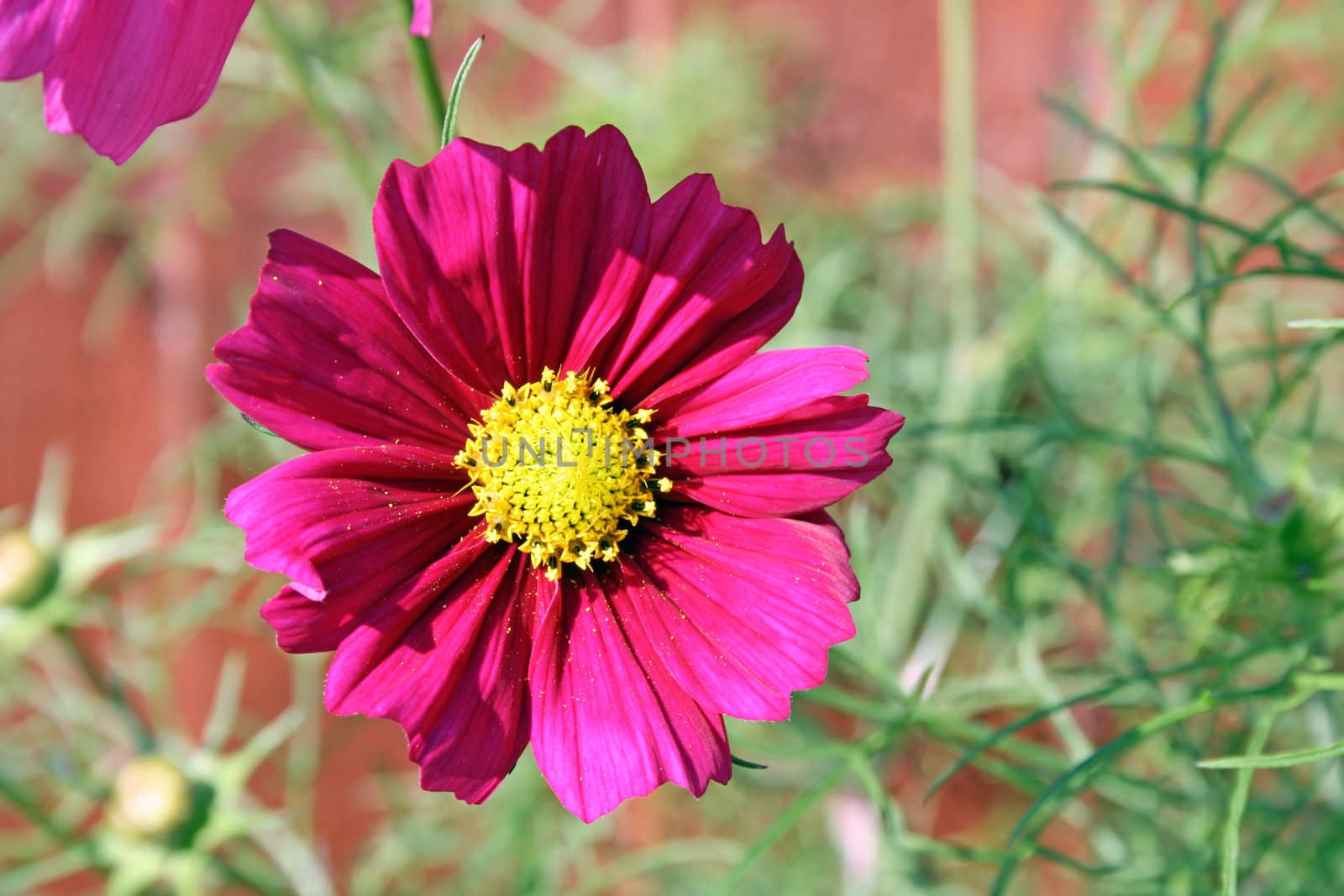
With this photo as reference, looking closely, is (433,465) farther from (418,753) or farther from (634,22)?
(634,22)

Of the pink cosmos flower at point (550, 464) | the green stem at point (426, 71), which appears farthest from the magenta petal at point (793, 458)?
the green stem at point (426, 71)

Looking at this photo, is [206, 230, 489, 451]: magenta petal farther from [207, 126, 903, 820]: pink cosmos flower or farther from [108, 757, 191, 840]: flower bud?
[108, 757, 191, 840]: flower bud

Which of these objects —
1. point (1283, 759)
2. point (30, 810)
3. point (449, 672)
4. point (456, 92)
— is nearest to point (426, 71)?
point (456, 92)

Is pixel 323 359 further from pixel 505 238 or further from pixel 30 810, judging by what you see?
pixel 30 810

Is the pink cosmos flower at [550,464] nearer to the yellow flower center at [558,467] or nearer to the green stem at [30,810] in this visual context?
the yellow flower center at [558,467]

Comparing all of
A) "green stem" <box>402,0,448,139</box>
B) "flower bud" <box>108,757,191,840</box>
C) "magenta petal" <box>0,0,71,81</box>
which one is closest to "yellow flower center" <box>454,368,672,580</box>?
"green stem" <box>402,0,448,139</box>

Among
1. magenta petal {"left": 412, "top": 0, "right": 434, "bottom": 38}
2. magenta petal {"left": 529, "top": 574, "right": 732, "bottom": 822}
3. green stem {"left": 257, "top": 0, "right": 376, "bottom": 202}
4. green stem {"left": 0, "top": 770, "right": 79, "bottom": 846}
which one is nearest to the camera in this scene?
magenta petal {"left": 412, "top": 0, "right": 434, "bottom": 38}
